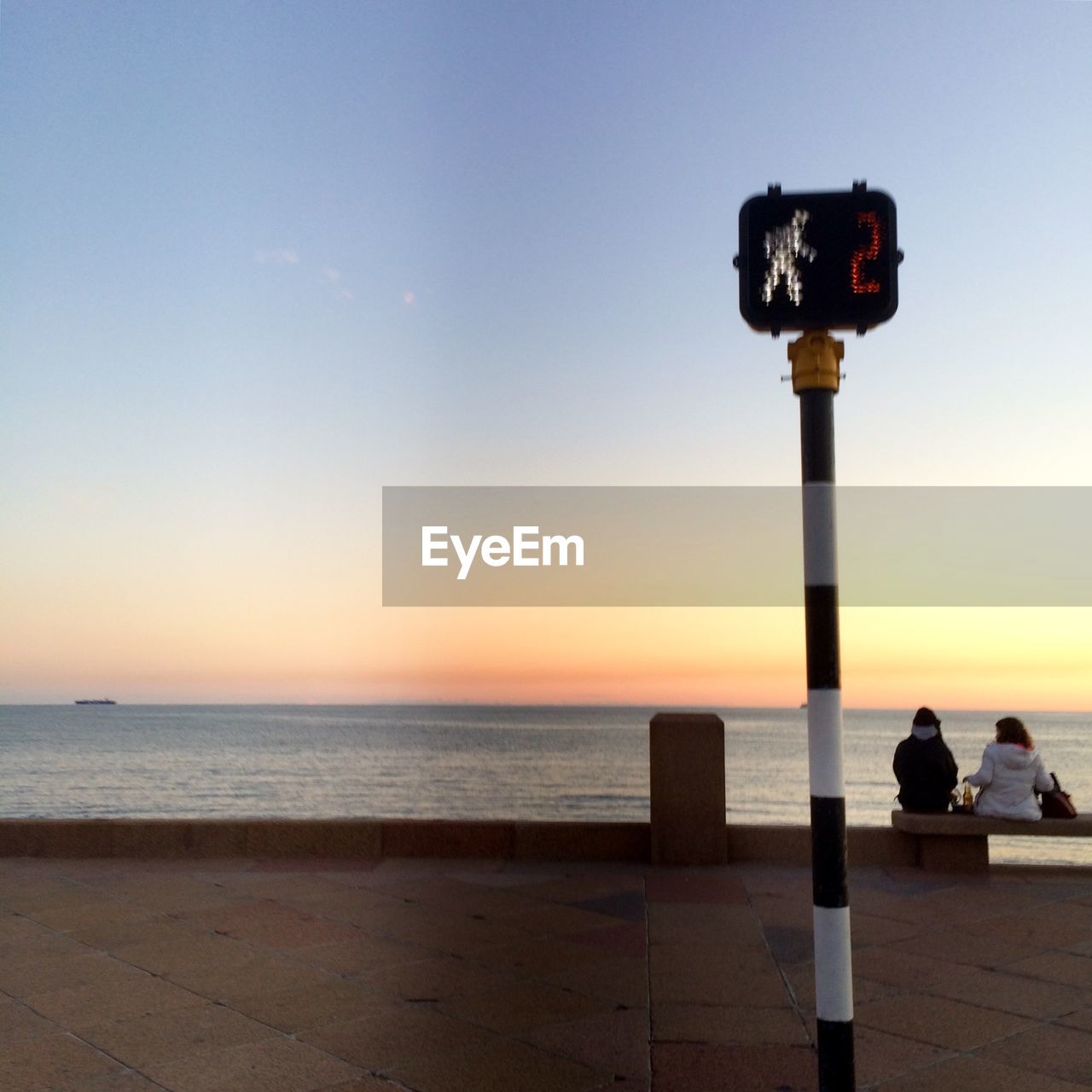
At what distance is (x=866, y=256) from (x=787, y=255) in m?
0.24

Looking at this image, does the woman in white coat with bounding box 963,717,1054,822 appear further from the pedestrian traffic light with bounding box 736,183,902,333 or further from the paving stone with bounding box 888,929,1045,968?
the pedestrian traffic light with bounding box 736,183,902,333

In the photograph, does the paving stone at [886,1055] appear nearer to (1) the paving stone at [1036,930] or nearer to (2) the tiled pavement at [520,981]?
(2) the tiled pavement at [520,981]

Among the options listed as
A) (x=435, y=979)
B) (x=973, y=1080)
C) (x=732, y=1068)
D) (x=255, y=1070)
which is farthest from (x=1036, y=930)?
(x=255, y=1070)

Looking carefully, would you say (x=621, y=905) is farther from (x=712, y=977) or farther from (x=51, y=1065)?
(x=51, y=1065)

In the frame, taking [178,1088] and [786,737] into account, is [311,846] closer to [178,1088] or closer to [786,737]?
[178,1088]

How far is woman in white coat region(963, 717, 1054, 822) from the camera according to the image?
9047mm

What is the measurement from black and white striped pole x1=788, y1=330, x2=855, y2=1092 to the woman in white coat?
20.2ft

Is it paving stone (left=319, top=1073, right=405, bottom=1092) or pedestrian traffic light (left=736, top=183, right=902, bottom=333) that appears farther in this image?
paving stone (left=319, top=1073, right=405, bottom=1092)

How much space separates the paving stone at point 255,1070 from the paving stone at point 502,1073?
0.95 feet

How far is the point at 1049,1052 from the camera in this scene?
4.87 meters

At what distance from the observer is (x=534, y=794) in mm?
59438

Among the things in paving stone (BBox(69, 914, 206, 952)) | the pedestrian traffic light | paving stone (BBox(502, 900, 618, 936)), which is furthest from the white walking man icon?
paving stone (BBox(69, 914, 206, 952))

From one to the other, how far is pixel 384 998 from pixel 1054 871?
6.21 m

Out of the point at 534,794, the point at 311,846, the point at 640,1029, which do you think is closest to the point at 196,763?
the point at 534,794
